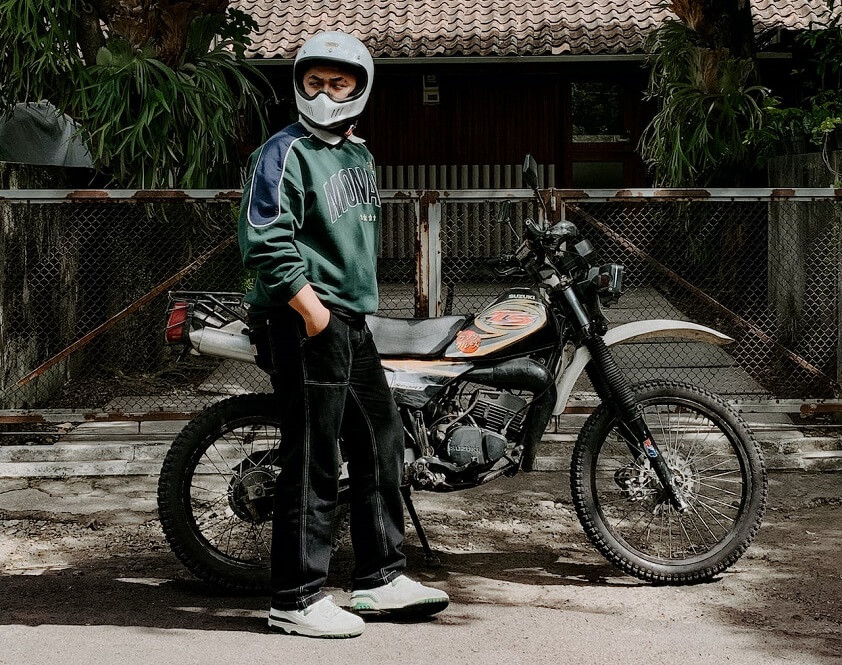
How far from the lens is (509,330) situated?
462 cm

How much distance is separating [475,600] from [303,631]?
757 millimetres

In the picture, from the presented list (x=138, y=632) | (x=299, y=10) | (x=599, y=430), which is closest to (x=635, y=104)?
(x=299, y=10)

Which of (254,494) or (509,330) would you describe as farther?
(509,330)

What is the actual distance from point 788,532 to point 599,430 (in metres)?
1.27

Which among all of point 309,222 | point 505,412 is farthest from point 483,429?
point 309,222

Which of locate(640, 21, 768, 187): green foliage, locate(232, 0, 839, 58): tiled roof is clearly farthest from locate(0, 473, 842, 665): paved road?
locate(232, 0, 839, 58): tiled roof

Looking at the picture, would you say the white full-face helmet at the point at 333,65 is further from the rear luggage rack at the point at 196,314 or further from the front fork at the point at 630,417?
the front fork at the point at 630,417

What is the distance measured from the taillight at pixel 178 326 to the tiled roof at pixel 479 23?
891 cm

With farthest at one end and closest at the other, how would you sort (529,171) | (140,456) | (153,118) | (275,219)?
(153,118) < (140,456) < (529,171) < (275,219)

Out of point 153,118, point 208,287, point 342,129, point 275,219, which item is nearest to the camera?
point 275,219

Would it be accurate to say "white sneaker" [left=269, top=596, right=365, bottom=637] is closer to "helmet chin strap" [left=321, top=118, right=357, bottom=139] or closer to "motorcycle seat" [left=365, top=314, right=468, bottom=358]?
"motorcycle seat" [left=365, top=314, right=468, bottom=358]

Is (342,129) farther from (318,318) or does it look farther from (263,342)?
(263,342)

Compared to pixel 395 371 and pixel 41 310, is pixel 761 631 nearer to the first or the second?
pixel 395 371

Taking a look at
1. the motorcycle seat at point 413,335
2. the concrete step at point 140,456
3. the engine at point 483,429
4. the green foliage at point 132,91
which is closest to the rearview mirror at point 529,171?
the motorcycle seat at point 413,335
